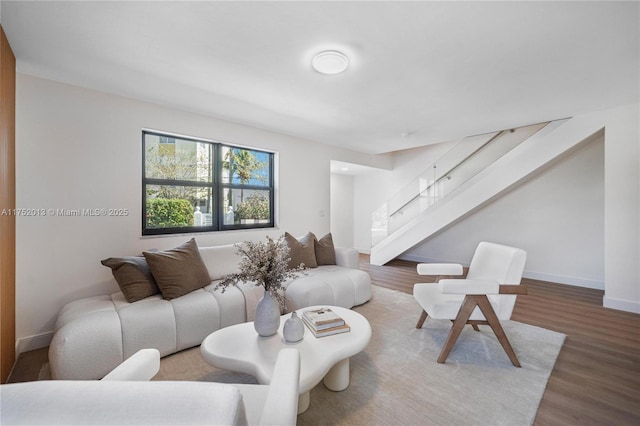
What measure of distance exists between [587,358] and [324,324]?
221 centimetres

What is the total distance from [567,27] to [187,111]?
12.0 feet

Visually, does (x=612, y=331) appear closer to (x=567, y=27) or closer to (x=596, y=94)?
(x=596, y=94)

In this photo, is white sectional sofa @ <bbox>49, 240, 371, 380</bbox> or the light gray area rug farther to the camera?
white sectional sofa @ <bbox>49, 240, 371, 380</bbox>

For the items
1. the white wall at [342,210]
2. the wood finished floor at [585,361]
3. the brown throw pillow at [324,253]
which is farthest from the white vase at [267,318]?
the white wall at [342,210]

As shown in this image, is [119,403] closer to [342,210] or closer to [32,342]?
[32,342]

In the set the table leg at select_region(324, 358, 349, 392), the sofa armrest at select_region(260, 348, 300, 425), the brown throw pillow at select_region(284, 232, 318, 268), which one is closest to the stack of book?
the table leg at select_region(324, 358, 349, 392)

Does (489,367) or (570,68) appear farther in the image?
(570,68)

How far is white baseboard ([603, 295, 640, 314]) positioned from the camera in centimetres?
312

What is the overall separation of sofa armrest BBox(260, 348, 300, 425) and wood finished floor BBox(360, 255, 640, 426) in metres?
1.58

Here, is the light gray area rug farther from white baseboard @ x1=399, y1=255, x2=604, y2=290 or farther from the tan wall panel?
white baseboard @ x1=399, y1=255, x2=604, y2=290

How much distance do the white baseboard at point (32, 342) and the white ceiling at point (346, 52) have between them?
2.37 meters

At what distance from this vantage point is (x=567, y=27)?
1.81m

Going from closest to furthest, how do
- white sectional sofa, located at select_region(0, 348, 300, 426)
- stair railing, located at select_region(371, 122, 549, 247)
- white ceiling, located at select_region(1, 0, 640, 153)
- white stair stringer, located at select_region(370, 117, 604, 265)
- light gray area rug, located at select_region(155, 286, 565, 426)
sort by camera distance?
white sectional sofa, located at select_region(0, 348, 300, 426) → light gray area rug, located at select_region(155, 286, 565, 426) → white ceiling, located at select_region(1, 0, 640, 153) → white stair stringer, located at select_region(370, 117, 604, 265) → stair railing, located at select_region(371, 122, 549, 247)

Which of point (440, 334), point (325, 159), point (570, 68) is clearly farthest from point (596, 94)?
point (325, 159)
